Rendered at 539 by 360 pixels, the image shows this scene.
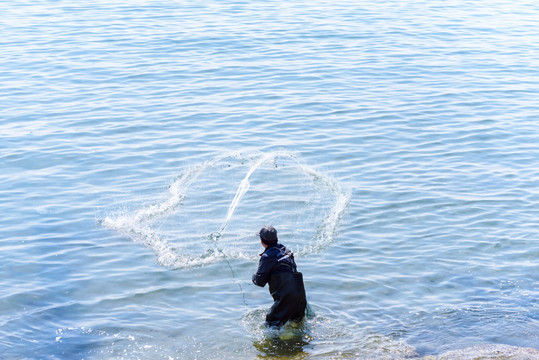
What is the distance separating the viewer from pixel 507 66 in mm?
25891

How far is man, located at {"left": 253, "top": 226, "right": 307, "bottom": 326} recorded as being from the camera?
9797 millimetres

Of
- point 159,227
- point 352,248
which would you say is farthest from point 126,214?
point 352,248

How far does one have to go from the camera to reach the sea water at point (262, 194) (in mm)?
10648

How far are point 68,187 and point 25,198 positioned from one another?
0.92 m

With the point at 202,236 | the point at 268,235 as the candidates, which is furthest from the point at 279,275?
the point at 202,236

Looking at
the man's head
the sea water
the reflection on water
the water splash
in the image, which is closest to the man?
the man's head

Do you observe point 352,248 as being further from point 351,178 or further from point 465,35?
point 465,35

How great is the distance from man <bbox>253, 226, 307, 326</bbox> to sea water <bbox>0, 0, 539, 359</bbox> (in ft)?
1.71

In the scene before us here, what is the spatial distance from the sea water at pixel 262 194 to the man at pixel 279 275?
52 cm

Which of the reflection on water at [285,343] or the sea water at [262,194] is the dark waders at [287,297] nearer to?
the reflection on water at [285,343]

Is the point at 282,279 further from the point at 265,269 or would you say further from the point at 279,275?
the point at 265,269

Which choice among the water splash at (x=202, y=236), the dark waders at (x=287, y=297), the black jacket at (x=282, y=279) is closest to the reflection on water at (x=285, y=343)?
the dark waders at (x=287, y=297)

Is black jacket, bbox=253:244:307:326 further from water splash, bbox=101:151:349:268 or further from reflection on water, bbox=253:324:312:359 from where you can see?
water splash, bbox=101:151:349:268

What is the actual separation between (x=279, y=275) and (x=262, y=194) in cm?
541
